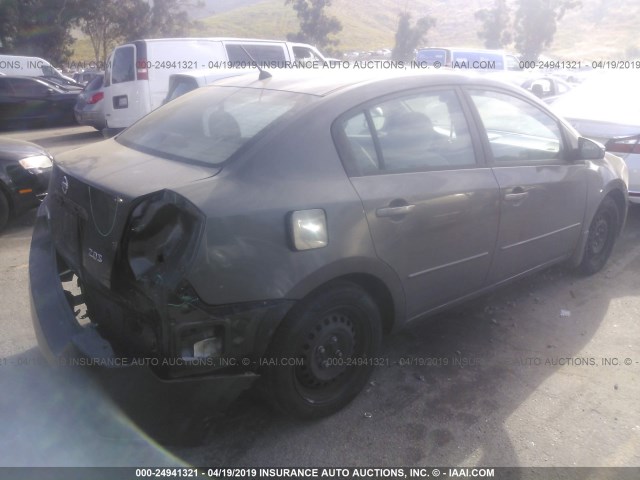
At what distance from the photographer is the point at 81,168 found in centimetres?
284

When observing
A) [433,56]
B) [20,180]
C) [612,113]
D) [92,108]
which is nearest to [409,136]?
[612,113]

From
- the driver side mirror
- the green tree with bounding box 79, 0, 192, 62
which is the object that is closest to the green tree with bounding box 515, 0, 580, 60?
the green tree with bounding box 79, 0, 192, 62

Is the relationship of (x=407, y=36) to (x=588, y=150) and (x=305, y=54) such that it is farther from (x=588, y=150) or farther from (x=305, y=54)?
(x=588, y=150)

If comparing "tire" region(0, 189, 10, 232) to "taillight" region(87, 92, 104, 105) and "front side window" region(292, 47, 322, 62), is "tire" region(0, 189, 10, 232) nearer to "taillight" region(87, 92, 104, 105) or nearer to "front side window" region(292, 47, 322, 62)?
"front side window" region(292, 47, 322, 62)

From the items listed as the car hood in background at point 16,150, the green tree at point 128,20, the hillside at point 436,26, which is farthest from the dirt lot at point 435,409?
the hillside at point 436,26

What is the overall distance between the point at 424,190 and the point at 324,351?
1.00 m

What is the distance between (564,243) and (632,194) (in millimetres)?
2111

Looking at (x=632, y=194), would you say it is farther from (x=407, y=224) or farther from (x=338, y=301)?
(x=338, y=301)

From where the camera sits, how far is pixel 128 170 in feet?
8.80

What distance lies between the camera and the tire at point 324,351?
2.61 metres

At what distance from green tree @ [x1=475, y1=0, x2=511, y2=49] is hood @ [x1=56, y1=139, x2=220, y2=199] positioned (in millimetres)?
36231

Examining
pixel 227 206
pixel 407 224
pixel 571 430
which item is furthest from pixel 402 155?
pixel 571 430

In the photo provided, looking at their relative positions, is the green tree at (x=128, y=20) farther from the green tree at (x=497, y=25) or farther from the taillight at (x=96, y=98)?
the taillight at (x=96, y=98)

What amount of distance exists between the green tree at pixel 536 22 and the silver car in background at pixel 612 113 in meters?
25.9
